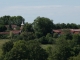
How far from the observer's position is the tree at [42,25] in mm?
93000

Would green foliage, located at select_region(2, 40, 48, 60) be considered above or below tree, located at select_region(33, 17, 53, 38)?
below

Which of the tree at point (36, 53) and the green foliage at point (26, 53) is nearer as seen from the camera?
the green foliage at point (26, 53)

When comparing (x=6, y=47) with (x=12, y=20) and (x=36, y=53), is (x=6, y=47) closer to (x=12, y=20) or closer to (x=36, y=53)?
(x=36, y=53)

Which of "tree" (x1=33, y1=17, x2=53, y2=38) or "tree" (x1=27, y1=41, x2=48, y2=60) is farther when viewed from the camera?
"tree" (x1=33, y1=17, x2=53, y2=38)

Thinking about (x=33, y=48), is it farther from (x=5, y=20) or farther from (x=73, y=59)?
(x=5, y=20)

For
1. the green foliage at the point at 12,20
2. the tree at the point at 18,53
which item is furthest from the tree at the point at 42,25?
the tree at the point at 18,53

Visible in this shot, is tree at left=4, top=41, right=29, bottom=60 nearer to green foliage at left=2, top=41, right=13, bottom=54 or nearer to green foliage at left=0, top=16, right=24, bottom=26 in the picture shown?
green foliage at left=2, top=41, right=13, bottom=54

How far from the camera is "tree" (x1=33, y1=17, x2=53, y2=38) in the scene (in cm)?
9300

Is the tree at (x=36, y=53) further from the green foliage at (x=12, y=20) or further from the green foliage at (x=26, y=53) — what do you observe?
the green foliage at (x=12, y=20)

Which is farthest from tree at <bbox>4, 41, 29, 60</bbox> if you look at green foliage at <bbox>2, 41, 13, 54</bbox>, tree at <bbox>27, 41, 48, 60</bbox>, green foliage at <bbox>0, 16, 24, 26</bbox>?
green foliage at <bbox>0, 16, 24, 26</bbox>

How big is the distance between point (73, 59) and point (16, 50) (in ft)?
21.4

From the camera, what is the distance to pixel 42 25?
96.2 m

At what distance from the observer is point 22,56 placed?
4269 centimetres

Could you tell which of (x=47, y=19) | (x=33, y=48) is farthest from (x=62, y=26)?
(x=33, y=48)
